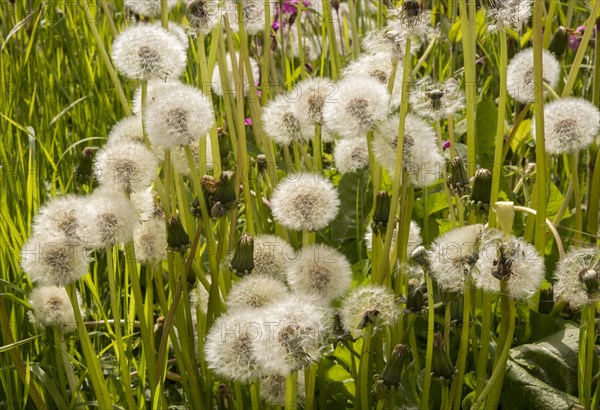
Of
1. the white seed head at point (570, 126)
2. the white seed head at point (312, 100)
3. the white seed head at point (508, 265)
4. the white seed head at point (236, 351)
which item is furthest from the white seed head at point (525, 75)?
the white seed head at point (236, 351)

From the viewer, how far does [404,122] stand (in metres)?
1.49

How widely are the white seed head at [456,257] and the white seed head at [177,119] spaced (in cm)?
47

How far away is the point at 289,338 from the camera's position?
125 centimetres

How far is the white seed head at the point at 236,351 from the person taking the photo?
1.32 m

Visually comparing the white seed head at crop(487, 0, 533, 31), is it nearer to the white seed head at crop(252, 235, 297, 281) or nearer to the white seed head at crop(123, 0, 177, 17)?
the white seed head at crop(252, 235, 297, 281)

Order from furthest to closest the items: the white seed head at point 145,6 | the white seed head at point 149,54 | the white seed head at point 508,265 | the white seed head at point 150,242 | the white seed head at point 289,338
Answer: the white seed head at point 145,6
the white seed head at point 150,242
the white seed head at point 149,54
the white seed head at point 508,265
the white seed head at point 289,338

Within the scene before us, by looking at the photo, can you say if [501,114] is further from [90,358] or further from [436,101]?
[90,358]

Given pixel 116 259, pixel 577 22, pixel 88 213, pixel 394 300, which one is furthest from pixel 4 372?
pixel 577 22

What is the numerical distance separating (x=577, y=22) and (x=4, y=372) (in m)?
2.84

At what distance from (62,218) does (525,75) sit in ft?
3.65

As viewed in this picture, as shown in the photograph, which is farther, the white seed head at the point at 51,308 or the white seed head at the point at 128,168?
the white seed head at the point at 51,308

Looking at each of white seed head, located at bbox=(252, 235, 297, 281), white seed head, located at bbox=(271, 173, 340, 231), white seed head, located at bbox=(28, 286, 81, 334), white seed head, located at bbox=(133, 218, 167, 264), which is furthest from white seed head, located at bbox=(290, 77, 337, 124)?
white seed head, located at bbox=(28, 286, 81, 334)

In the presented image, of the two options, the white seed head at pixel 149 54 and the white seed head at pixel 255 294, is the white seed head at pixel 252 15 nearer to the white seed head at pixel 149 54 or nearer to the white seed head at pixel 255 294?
the white seed head at pixel 149 54

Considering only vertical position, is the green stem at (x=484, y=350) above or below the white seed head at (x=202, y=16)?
below
